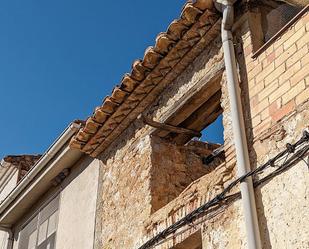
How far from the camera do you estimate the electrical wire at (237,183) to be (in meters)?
4.44

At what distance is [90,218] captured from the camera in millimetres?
7621

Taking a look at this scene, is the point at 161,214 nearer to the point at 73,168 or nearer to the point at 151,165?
the point at 151,165

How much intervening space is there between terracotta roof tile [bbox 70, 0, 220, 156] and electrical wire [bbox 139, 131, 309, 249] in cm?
182

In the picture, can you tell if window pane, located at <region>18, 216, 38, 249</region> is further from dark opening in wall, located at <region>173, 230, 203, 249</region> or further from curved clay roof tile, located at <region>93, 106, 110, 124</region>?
dark opening in wall, located at <region>173, 230, 203, 249</region>

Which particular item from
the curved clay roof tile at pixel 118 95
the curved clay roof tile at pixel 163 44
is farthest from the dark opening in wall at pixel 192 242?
the curved clay roof tile at pixel 118 95

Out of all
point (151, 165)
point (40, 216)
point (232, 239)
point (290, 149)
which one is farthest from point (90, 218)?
point (290, 149)

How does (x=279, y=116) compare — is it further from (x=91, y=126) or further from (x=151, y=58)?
(x=91, y=126)

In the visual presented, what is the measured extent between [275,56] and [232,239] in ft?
5.40

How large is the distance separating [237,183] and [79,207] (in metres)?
3.67

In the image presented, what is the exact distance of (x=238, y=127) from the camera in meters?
5.04

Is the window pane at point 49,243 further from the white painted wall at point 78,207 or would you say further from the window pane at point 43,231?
the white painted wall at point 78,207

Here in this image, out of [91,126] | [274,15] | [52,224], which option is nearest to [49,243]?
[52,224]

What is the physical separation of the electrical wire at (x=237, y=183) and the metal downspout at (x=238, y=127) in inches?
4.5

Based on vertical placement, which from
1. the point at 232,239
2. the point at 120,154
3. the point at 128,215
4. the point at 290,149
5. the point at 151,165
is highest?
the point at 120,154
